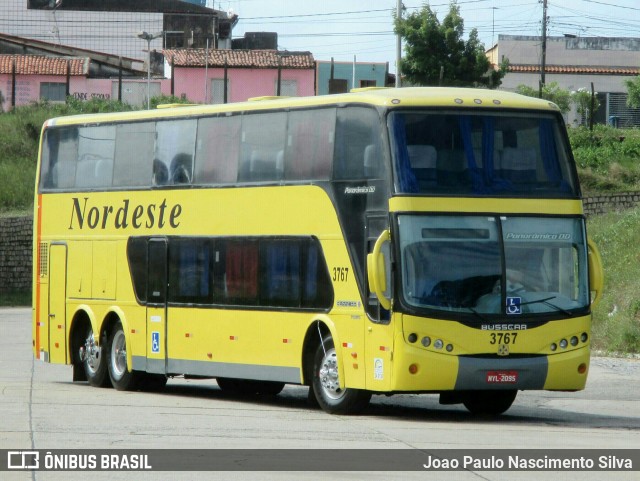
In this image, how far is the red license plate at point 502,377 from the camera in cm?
1666

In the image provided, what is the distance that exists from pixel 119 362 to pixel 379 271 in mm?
7470

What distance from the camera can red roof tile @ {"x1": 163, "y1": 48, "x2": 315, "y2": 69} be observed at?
83250 millimetres

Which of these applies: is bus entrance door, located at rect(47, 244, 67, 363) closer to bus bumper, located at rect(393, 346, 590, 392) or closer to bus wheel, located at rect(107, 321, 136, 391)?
bus wheel, located at rect(107, 321, 136, 391)

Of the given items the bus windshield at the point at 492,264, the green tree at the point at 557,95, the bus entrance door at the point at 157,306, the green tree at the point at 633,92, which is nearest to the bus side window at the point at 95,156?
the bus entrance door at the point at 157,306

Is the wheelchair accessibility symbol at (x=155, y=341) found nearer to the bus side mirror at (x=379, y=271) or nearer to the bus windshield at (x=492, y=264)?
the bus side mirror at (x=379, y=271)

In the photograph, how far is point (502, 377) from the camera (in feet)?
54.8

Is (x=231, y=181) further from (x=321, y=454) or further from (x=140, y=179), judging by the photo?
(x=321, y=454)

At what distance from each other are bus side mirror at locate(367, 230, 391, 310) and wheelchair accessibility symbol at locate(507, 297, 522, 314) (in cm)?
140

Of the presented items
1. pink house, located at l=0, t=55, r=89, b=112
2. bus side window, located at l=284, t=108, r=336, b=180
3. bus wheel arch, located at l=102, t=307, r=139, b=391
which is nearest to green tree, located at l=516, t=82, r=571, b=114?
pink house, located at l=0, t=55, r=89, b=112

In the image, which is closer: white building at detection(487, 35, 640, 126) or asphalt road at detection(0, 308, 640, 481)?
asphalt road at detection(0, 308, 640, 481)

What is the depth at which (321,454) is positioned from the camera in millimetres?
12625

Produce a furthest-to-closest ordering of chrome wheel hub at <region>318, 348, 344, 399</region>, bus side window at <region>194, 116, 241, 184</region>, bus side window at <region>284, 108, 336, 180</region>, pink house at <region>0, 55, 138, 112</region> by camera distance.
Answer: pink house at <region>0, 55, 138, 112</region> → bus side window at <region>194, 116, 241, 184</region> → bus side window at <region>284, 108, 336, 180</region> → chrome wheel hub at <region>318, 348, 344, 399</region>

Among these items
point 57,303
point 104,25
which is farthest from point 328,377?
point 104,25

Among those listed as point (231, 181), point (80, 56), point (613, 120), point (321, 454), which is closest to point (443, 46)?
point (613, 120)
